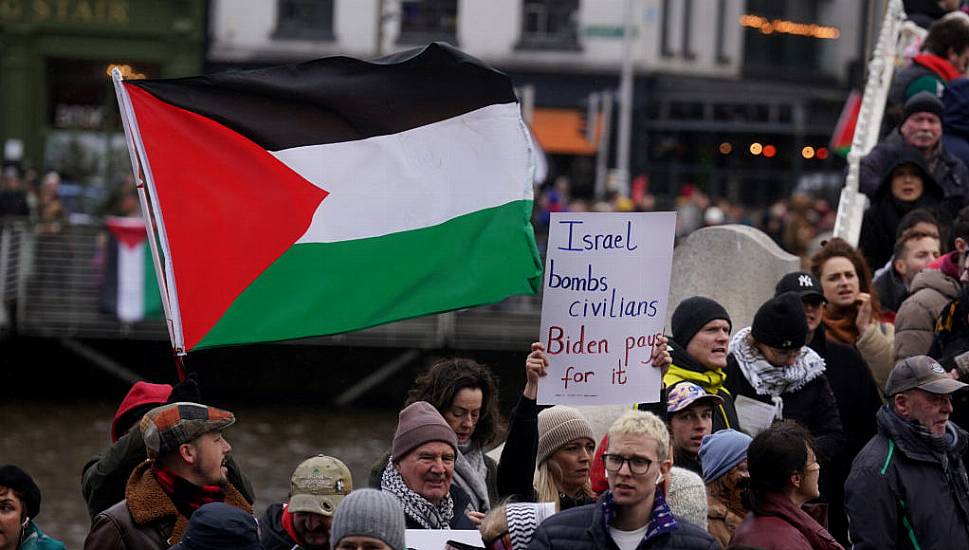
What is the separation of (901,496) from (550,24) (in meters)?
40.4

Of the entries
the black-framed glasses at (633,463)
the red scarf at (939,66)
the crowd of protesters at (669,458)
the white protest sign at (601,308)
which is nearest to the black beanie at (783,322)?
the crowd of protesters at (669,458)

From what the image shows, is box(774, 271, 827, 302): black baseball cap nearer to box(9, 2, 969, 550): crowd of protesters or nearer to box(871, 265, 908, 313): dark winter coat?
box(9, 2, 969, 550): crowd of protesters

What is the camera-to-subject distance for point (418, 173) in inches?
333

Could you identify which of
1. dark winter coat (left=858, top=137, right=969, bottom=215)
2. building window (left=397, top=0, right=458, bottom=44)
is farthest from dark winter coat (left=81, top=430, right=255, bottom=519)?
building window (left=397, top=0, right=458, bottom=44)

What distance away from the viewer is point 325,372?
29375mm

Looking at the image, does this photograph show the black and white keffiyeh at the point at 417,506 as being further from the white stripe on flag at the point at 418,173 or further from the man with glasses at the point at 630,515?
the white stripe on flag at the point at 418,173

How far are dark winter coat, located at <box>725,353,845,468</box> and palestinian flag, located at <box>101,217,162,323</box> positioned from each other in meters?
19.3

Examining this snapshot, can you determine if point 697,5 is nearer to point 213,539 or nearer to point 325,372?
point 325,372

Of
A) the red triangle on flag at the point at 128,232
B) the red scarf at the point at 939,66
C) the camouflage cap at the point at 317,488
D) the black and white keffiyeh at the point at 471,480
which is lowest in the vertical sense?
the red triangle on flag at the point at 128,232

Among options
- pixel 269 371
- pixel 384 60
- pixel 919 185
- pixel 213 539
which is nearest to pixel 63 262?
pixel 269 371

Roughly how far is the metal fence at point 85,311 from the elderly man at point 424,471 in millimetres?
21194

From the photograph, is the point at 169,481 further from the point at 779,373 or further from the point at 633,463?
the point at 779,373

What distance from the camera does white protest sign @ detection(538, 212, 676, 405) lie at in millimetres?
7543

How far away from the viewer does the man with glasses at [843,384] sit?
923cm
